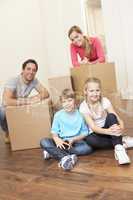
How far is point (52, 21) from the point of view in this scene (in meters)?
3.92

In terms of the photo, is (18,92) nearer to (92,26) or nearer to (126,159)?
(126,159)

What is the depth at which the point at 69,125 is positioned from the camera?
2.04 meters

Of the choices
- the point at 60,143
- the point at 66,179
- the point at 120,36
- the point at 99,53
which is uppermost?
the point at 120,36

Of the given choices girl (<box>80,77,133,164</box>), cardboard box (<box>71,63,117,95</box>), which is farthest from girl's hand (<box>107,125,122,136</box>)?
cardboard box (<box>71,63,117,95</box>)

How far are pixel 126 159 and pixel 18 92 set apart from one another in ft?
3.52

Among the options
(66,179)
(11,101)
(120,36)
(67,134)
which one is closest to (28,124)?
(11,101)

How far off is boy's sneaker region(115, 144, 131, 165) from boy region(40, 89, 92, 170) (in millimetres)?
229

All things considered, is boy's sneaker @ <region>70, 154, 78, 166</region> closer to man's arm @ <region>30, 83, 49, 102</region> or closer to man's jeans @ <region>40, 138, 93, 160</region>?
man's jeans @ <region>40, 138, 93, 160</region>

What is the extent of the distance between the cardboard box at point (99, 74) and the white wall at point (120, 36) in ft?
4.07

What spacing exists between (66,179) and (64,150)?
313 millimetres

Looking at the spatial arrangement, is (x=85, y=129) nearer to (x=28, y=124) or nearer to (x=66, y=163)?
(x=66, y=163)

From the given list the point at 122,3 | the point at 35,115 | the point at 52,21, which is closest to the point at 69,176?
the point at 35,115

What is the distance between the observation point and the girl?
1919mm

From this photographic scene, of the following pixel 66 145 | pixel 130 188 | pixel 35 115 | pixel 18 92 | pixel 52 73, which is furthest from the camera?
pixel 52 73
